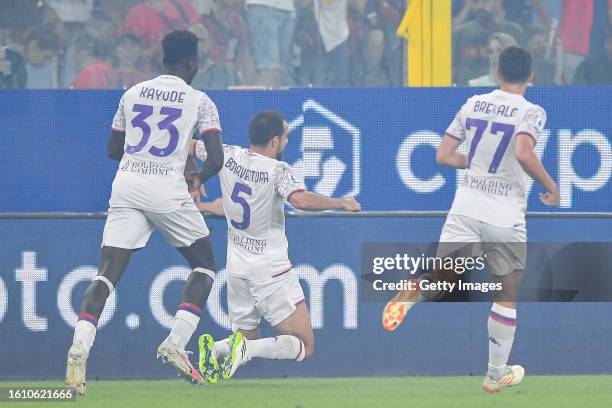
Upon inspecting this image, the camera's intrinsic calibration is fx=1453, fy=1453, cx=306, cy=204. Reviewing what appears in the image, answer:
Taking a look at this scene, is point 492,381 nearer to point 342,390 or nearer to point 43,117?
point 342,390

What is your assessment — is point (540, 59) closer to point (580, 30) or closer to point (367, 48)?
point (580, 30)

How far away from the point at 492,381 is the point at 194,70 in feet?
8.63

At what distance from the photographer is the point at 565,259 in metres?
9.88

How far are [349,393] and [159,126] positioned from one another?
6.52ft

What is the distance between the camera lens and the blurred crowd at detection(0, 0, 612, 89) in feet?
36.1

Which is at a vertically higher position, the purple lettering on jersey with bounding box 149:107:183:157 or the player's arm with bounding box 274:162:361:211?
the purple lettering on jersey with bounding box 149:107:183:157

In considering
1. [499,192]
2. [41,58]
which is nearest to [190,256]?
[499,192]

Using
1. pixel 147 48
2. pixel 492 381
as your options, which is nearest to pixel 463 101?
pixel 492 381

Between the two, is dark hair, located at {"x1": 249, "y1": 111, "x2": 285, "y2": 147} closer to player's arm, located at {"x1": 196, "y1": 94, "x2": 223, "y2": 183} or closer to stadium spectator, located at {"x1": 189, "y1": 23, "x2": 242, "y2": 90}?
player's arm, located at {"x1": 196, "y1": 94, "x2": 223, "y2": 183}

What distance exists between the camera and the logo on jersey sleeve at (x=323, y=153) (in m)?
9.89

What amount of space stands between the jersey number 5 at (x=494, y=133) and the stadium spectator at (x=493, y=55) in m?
2.16

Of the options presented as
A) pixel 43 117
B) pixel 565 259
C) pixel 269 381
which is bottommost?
pixel 269 381

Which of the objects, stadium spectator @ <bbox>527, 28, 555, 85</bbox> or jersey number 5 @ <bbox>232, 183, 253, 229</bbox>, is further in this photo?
stadium spectator @ <bbox>527, 28, 555, 85</bbox>

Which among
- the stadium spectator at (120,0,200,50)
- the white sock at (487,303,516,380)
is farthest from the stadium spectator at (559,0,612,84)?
the stadium spectator at (120,0,200,50)
